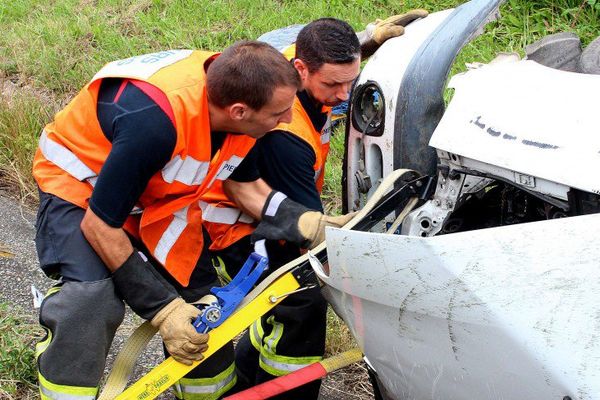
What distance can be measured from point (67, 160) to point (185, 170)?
395 mm

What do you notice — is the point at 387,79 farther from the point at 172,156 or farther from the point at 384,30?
the point at 172,156

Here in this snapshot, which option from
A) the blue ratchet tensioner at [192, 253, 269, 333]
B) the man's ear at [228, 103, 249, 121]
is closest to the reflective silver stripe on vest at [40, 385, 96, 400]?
the blue ratchet tensioner at [192, 253, 269, 333]

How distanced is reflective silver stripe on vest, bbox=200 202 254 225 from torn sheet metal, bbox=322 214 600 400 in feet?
3.62

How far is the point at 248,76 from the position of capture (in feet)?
8.91

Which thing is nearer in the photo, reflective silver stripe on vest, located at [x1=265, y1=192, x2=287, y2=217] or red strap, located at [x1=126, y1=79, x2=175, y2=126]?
red strap, located at [x1=126, y1=79, x2=175, y2=126]

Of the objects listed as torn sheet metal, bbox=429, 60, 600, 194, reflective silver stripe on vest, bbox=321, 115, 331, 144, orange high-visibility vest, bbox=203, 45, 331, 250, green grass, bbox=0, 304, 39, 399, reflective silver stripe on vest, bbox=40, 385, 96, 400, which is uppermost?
torn sheet metal, bbox=429, 60, 600, 194

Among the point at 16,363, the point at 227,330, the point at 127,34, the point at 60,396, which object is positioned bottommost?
the point at 127,34

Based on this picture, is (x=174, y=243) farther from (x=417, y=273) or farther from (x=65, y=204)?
(x=417, y=273)

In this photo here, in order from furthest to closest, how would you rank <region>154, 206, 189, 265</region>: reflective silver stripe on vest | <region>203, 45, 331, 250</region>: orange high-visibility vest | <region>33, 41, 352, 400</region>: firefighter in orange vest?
<region>203, 45, 331, 250</region>: orange high-visibility vest
<region>154, 206, 189, 265</region>: reflective silver stripe on vest
<region>33, 41, 352, 400</region>: firefighter in orange vest

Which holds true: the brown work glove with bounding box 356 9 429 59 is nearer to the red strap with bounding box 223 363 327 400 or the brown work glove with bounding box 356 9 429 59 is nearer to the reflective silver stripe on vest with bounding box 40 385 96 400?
the red strap with bounding box 223 363 327 400

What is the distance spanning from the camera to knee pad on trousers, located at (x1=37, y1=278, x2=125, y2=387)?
2.79m

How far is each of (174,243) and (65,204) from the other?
0.43m

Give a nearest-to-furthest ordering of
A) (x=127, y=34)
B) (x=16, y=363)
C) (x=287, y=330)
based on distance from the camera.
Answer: (x=287, y=330)
(x=16, y=363)
(x=127, y=34)

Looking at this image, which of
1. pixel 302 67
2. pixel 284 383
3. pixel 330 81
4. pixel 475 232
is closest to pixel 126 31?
pixel 302 67
